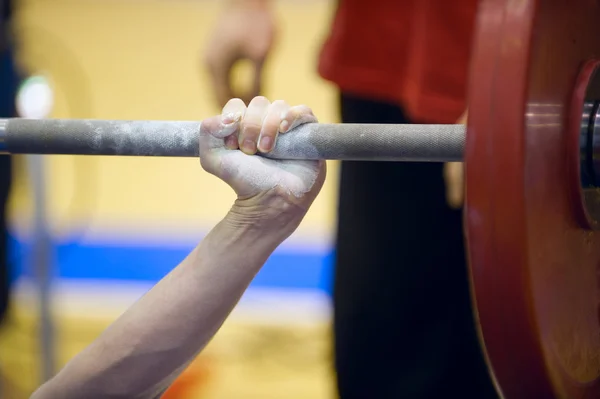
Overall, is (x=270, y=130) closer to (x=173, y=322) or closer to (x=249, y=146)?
(x=249, y=146)

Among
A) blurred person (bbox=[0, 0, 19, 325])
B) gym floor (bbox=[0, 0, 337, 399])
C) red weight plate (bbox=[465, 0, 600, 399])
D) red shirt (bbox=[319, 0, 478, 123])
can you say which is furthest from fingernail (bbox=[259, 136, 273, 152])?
blurred person (bbox=[0, 0, 19, 325])

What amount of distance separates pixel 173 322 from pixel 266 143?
0.17 meters

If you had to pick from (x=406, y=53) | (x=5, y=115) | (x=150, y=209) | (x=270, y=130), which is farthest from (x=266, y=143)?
(x=150, y=209)

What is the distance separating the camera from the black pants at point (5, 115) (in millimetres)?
1792

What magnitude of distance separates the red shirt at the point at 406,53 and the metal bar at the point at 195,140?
0.31 meters

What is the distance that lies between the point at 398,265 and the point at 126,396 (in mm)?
488

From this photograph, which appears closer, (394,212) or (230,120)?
(230,120)

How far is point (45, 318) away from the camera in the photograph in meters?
1.51

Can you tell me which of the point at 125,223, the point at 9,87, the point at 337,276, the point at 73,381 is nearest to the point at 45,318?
the point at 9,87

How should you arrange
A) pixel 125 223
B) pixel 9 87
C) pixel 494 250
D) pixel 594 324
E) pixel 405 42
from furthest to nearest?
pixel 125 223
pixel 9 87
pixel 405 42
pixel 594 324
pixel 494 250

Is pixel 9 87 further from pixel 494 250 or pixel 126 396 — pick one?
pixel 494 250

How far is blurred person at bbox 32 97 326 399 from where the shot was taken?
0.62 metres

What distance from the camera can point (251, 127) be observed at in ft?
1.99

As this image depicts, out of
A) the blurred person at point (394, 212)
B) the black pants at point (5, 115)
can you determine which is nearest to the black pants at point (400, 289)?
the blurred person at point (394, 212)
